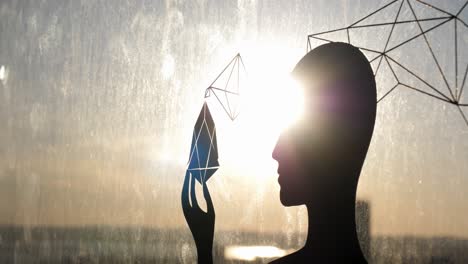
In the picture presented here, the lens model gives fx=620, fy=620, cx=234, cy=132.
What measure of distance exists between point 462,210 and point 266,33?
4.74 ft

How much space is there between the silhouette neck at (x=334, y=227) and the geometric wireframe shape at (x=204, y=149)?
0.86m

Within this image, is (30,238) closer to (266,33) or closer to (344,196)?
(266,33)

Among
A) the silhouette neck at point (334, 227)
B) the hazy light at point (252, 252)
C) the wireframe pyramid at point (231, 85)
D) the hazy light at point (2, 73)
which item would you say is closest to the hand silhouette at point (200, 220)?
the hazy light at point (252, 252)

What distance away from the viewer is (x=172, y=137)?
3.93m

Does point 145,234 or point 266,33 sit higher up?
point 266,33

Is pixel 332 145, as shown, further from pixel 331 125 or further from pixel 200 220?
pixel 200 220

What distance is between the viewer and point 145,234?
4.03 meters

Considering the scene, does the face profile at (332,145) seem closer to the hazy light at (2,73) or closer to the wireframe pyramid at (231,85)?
the wireframe pyramid at (231,85)

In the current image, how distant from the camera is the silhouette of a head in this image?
277cm

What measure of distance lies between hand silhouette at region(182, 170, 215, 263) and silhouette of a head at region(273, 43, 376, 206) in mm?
659

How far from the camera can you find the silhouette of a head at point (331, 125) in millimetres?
2768

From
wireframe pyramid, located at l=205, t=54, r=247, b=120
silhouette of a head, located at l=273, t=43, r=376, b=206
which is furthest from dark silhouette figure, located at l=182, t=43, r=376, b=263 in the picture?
wireframe pyramid, located at l=205, t=54, r=247, b=120

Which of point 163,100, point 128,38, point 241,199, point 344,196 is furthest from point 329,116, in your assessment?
point 128,38

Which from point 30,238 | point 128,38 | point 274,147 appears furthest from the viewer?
point 30,238
